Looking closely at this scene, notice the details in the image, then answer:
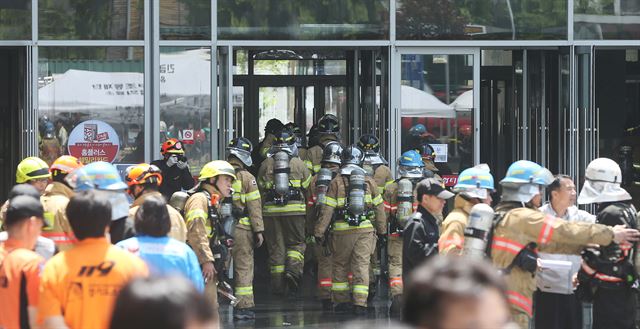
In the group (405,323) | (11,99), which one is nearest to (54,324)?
(405,323)

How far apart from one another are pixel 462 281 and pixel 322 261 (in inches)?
420

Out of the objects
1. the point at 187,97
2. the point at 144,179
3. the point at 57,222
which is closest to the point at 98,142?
the point at 187,97

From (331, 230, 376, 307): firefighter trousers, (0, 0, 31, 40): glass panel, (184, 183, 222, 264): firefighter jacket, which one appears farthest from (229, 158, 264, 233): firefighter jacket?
(0, 0, 31, 40): glass panel

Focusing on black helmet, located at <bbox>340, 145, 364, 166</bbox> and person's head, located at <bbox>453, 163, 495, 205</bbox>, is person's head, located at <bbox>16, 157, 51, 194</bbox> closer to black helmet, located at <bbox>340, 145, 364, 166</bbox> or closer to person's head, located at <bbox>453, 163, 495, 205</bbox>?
person's head, located at <bbox>453, 163, 495, 205</bbox>

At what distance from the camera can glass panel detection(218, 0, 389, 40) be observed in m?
13.9

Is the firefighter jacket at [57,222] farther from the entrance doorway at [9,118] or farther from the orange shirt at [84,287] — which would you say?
the entrance doorway at [9,118]

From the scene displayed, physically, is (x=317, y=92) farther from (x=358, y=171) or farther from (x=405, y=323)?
(x=405, y=323)

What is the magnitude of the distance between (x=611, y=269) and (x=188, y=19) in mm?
6710

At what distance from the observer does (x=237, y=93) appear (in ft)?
58.3

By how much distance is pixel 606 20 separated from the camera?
14211mm

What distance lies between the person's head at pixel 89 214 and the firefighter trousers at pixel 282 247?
8542 millimetres

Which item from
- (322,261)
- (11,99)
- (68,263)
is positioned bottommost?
(322,261)

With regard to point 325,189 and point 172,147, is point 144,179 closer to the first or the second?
point 172,147

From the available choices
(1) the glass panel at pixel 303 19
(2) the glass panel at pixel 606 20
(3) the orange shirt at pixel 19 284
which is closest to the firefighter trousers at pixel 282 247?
(1) the glass panel at pixel 303 19
